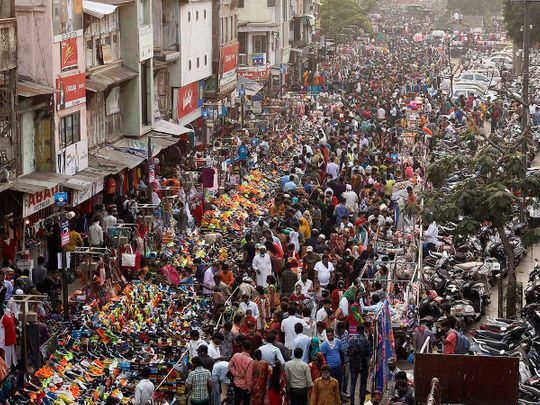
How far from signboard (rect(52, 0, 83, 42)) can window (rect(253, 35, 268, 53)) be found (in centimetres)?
3146

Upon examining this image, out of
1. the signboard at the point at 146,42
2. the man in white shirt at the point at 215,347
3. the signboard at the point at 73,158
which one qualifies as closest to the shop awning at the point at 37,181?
the signboard at the point at 73,158

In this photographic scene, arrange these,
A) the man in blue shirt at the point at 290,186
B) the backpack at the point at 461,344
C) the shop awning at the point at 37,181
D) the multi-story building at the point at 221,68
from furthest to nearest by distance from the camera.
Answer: the multi-story building at the point at 221,68 → the man in blue shirt at the point at 290,186 → the shop awning at the point at 37,181 → the backpack at the point at 461,344

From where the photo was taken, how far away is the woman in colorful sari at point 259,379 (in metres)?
18.9

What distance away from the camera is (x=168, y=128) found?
40.2 m

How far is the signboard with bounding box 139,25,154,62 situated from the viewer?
123 feet

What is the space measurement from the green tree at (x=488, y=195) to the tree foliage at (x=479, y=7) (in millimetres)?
127060

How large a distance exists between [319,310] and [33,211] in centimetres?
723

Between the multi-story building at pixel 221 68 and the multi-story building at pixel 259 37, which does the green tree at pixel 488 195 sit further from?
the multi-story building at pixel 259 37

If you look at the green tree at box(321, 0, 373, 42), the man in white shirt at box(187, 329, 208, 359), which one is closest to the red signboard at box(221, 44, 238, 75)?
the man in white shirt at box(187, 329, 208, 359)

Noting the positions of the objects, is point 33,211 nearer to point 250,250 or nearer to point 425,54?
point 250,250

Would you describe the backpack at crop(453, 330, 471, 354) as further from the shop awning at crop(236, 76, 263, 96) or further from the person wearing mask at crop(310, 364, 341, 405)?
the shop awning at crop(236, 76, 263, 96)

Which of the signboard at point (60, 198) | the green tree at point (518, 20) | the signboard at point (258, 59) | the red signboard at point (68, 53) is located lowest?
the green tree at point (518, 20)

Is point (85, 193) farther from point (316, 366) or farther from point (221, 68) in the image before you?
point (221, 68)

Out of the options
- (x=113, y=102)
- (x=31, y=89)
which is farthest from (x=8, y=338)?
(x=113, y=102)
